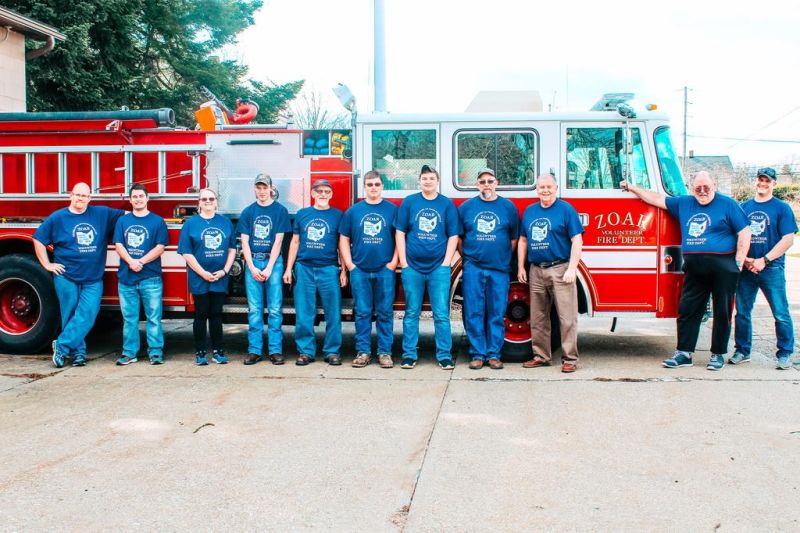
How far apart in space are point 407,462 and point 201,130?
4.87 m

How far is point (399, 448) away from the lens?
4.95 meters

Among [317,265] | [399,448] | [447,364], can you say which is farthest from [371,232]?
[399,448]

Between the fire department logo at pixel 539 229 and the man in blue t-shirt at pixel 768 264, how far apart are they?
1.94 meters

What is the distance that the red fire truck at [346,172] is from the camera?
297 inches

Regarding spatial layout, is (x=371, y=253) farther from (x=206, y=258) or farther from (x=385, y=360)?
(x=206, y=258)

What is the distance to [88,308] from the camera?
25.7 ft

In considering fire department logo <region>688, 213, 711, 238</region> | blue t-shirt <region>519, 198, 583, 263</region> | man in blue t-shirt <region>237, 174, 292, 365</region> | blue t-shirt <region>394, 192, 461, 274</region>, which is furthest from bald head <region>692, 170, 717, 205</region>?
man in blue t-shirt <region>237, 174, 292, 365</region>

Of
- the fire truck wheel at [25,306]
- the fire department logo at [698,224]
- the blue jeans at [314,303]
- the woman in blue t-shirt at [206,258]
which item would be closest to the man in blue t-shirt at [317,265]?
the blue jeans at [314,303]

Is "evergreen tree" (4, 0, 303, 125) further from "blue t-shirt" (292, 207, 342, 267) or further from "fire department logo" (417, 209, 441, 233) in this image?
"fire department logo" (417, 209, 441, 233)

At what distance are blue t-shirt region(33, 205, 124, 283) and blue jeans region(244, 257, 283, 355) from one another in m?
1.53

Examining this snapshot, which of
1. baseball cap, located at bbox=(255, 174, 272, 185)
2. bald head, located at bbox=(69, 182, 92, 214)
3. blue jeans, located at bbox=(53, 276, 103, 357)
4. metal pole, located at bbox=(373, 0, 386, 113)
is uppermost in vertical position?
metal pole, located at bbox=(373, 0, 386, 113)

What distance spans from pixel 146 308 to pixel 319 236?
195cm

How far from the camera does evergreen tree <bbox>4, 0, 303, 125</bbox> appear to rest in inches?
640

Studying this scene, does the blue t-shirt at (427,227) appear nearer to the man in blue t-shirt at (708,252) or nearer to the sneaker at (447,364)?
the sneaker at (447,364)
